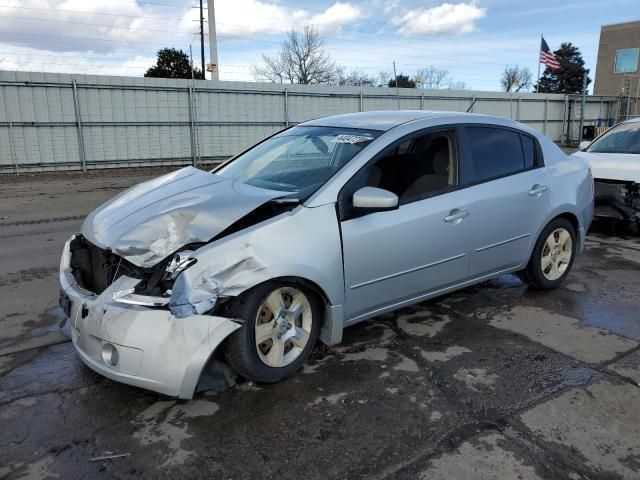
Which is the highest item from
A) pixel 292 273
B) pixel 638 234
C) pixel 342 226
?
pixel 342 226

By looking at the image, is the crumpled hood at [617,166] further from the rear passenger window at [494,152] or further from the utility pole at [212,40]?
the utility pole at [212,40]

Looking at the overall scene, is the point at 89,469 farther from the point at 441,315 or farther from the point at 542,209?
the point at 542,209

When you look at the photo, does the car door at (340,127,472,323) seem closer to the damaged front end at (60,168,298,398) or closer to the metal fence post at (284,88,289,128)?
the damaged front end at (60,168,298,398)

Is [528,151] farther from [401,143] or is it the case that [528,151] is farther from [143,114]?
[143,114]

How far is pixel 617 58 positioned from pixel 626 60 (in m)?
0.79

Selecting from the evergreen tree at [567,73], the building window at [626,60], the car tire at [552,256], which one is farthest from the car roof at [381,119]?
the evergreen tree at [567,73]

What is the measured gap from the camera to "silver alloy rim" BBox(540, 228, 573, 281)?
4918 millimetres

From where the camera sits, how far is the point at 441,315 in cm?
446

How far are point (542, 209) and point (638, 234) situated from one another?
160 inches

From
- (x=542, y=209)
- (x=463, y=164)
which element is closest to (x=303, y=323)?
(x=463, y=164)

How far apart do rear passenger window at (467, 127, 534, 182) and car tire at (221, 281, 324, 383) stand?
1.84 m

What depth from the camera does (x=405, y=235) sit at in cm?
369

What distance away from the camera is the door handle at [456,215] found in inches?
155

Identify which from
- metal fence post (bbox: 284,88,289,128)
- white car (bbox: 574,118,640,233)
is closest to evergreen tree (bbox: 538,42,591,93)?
metal fence post (bbox: 284,88,289,128)
